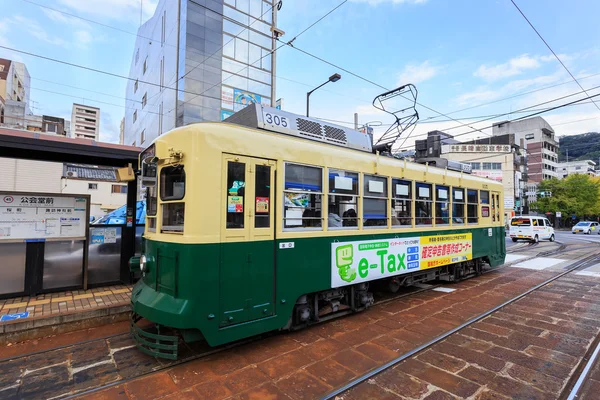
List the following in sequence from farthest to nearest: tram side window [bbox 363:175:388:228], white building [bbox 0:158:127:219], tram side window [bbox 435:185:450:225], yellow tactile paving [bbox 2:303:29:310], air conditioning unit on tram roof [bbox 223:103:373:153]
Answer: white building [bbox 0:158:127:219] < tram side window [bbox 435:185:450:225] < tram side window [bbox 363:175:388:228] < yellow tactile paving [bbox 2:303:29:310] < air conditioning unit on tram roof [bbox 223:103:373:153]

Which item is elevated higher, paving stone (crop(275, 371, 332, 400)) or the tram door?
the tram door

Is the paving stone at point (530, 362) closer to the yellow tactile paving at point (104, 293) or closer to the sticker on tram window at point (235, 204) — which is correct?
the sticker on tram window at point (235, 204)

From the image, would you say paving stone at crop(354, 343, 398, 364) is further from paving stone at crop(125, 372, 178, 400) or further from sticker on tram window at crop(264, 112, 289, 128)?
sticker on tram window at crop(264, 112, 289, 128)

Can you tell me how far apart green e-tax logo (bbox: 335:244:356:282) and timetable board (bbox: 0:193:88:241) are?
5.03 metres

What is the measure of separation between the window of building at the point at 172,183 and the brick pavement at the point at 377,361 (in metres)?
A: 2.05

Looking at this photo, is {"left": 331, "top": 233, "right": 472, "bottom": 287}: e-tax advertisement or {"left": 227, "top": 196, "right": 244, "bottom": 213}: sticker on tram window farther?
{"left": 331, "top": 233, "right": 472, "bottom": 287}: e-tax advertisement

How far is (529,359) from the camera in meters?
→ 3.92

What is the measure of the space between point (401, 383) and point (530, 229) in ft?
73.2

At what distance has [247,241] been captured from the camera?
3.94m

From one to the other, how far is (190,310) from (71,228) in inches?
163

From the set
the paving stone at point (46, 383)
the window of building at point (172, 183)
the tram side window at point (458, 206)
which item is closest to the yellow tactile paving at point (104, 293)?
the paving stone at point (46, 383)

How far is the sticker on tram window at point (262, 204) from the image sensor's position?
4086 mm

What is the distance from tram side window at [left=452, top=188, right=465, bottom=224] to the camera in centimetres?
767

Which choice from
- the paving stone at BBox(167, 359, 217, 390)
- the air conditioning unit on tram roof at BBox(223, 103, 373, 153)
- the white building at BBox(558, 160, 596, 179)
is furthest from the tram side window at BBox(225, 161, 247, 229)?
the white building at BBox(558, 160, 596, 179)
